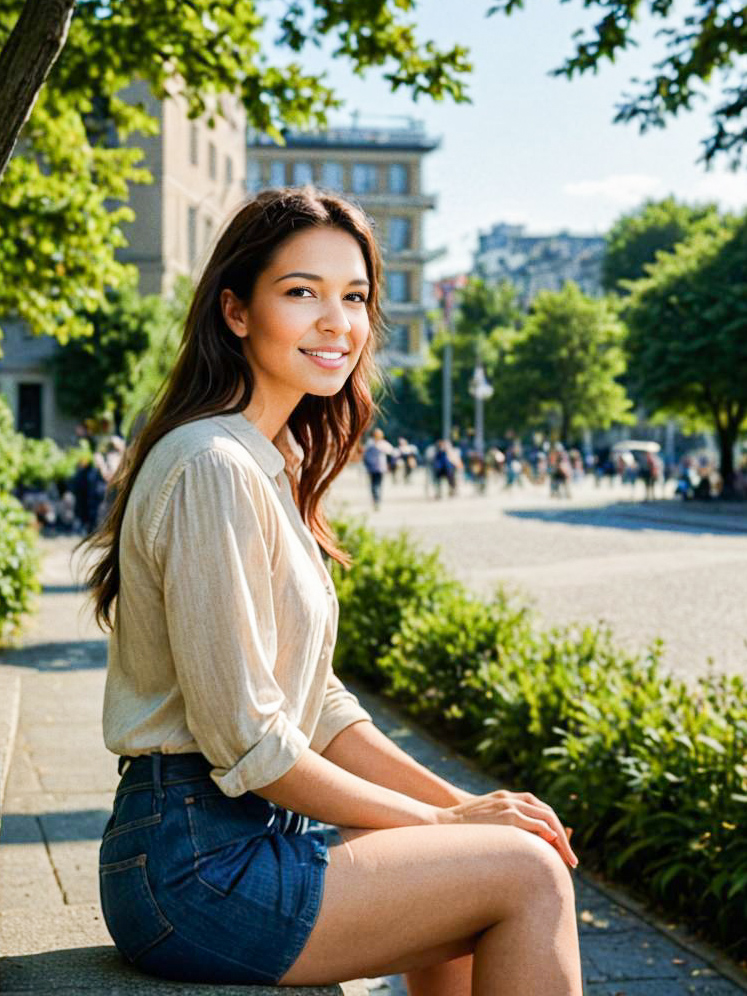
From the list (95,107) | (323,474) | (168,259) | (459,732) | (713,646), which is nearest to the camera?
(323,474)

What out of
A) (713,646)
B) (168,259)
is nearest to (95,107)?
(713,646)

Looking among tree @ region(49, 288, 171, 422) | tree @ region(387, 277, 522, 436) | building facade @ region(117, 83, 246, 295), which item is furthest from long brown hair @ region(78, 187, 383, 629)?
tree @ region(387, 277, 522, 436)

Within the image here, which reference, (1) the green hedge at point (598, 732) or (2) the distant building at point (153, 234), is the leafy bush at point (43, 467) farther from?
(1) the green hedge at point (598, 732)

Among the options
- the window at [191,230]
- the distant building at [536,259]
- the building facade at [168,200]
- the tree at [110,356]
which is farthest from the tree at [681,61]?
the distant building at [536,259]

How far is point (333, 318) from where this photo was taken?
2.37m

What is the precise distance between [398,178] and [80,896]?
270ft

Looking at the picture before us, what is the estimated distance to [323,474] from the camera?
2.74 meters

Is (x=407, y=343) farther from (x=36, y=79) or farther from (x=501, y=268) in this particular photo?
(x=36, y=79)

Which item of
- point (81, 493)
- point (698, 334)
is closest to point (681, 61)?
point (81, 493)

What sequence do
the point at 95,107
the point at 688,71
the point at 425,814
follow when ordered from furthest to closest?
the point at 95,107 < the point at 688,71 < the point at 425,814

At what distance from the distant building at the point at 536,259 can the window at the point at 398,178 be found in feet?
122

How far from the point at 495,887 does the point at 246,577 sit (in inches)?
23.8

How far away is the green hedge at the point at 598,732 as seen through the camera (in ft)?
13.9

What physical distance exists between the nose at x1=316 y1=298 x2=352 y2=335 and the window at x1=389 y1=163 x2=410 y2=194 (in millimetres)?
83511
